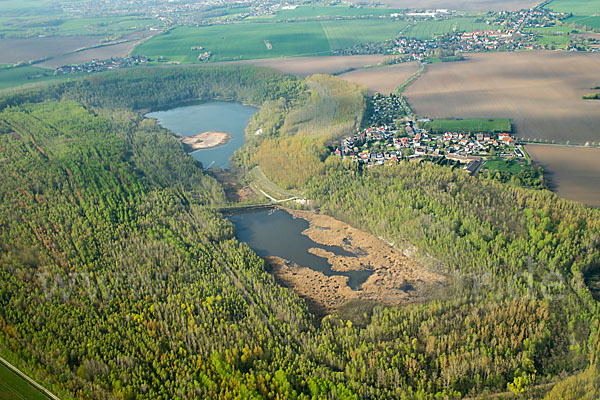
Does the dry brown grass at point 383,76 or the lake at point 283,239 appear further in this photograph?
the dry brown grass at point 383,76

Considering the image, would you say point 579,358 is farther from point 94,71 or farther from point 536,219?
point 94,71

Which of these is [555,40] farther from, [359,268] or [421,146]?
[359,268]

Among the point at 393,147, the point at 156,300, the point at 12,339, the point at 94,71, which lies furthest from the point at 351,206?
the point at 94,71

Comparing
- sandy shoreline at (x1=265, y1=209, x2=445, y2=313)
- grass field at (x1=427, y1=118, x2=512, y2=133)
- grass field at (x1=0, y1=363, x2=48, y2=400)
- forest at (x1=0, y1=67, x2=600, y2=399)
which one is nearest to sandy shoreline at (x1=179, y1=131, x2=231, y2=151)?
forest at (x1=0, y1=67, x2=600, y2=399)

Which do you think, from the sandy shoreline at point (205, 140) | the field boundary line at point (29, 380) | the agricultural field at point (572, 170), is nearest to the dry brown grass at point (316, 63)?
the sandy shoreline at point (205, 140)

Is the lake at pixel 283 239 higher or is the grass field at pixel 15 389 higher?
the lake at pixel 283 239

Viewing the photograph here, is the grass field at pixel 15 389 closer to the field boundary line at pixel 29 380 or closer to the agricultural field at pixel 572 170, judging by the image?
the field boundary line at pixel 29 380

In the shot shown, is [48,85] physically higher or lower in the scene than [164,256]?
higher
